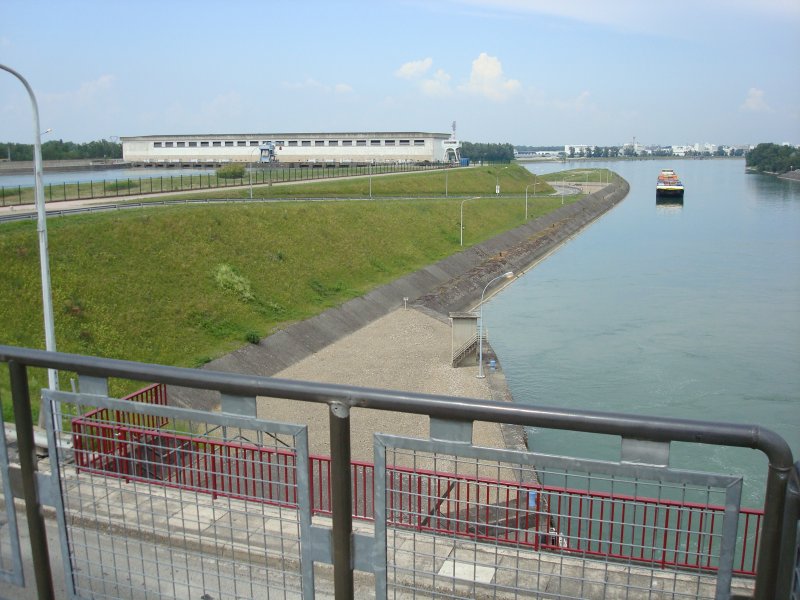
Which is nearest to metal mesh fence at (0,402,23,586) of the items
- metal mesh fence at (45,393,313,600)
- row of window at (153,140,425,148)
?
metal mesh fence at (45,393,313,600)

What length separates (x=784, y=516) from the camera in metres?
2.02

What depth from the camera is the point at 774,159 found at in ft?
525

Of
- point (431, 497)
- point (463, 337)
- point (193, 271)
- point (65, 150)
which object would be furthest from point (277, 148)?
point (431, 497)

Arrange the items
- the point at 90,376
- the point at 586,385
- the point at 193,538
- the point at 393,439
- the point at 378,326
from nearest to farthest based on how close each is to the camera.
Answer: the point at 393,439 → the point at 90,376 → the point at 193,538 → the point at 586,385 → the point at 378,326

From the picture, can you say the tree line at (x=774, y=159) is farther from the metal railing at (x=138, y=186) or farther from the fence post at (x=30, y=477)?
the fence post at (x=30, y=477)

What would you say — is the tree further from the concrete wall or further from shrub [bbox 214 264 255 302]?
shrub [bbox 214 264 255 302]

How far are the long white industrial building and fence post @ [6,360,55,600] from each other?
92.1 metres

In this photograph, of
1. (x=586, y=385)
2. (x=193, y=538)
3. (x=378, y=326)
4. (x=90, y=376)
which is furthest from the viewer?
(x=378, y=326)

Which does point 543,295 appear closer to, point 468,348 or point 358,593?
point 468,348

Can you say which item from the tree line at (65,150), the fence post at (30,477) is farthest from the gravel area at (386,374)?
the tree line at (65,150)

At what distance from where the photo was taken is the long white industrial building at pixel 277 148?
93.8m

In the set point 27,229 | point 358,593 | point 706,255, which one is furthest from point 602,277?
point 358,593

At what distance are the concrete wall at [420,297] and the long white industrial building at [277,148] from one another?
30.3 metres

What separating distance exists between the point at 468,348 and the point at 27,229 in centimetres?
1622
